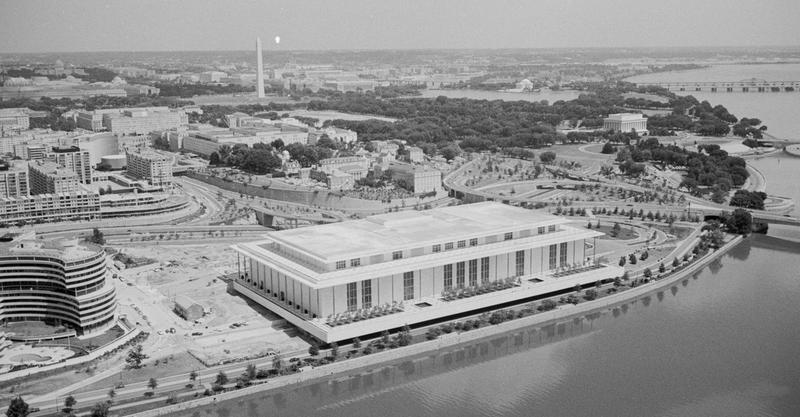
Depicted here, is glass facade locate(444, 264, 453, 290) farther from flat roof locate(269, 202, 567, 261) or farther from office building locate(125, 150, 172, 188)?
office building locate(125, 150, 172, 188)

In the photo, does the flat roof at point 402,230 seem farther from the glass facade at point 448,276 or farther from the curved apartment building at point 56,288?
the curved apartment building at point 56,288

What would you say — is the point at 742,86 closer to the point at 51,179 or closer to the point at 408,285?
the point at 51,179

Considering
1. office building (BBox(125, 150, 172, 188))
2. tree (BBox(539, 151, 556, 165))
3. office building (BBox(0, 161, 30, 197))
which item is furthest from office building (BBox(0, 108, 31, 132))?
tree (BBox(539, 151, 556, 165))

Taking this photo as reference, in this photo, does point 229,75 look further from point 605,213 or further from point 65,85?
point 605,213

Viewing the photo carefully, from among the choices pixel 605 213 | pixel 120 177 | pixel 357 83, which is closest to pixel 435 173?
pixel 605 213

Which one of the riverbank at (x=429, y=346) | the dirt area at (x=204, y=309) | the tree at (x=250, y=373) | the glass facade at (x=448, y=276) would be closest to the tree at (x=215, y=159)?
the dirt area at (x=204, y=309)
